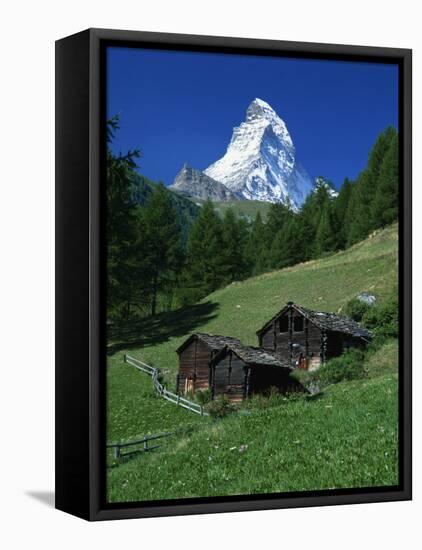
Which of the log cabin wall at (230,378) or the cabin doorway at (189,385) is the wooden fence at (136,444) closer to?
the cabin doorway at (189,385)

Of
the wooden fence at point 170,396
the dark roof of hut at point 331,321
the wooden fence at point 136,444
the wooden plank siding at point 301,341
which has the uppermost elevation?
the dark roof of hut at point 331,321

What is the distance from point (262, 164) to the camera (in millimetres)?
16922

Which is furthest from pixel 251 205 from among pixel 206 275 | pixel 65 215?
pixel 65 215

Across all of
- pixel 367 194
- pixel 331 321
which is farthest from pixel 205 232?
pixel 367 194

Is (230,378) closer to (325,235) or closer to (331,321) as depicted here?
(331,321)

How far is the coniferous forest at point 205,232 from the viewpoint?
15438mm

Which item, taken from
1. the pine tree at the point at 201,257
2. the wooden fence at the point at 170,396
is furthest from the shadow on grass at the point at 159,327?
the wooden fence at the point at 170,396

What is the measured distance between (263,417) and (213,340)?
0.92 m

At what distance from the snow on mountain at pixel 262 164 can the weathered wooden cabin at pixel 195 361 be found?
1.62m

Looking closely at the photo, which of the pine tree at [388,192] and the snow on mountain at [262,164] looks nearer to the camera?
the snow on mountain at [262,164]

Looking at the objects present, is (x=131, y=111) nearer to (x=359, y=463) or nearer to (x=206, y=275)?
(x=206, y=275)

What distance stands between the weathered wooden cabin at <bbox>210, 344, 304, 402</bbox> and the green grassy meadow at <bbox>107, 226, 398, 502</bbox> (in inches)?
5.4

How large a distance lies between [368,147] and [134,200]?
2.78 m

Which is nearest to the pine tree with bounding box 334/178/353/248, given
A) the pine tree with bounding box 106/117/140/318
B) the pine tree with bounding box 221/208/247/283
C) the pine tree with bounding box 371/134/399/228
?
the pine tree with bounding box 371/134/399/228
